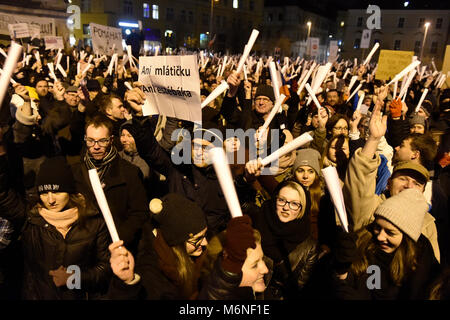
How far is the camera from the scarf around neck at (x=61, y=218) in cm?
212

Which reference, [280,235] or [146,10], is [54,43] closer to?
[280,235]

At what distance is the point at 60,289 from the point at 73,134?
2.14 metres

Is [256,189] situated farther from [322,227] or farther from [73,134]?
[73,134]

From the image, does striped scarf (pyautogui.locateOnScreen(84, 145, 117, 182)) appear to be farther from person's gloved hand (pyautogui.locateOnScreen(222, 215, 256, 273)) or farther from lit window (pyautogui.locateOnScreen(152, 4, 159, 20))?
lit window (pyautogui.locateOnScreen(152, 4, 159, 20))

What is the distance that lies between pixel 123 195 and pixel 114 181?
14 cm

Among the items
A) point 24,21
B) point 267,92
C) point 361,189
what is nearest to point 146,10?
point 24,21

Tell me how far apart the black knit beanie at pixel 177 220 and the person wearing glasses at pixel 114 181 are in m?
0.72

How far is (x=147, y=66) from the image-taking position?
3008 mm

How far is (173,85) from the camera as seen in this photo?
2.73m

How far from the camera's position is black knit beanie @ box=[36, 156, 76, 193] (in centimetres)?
215

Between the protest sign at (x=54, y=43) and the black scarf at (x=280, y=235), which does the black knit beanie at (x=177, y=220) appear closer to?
the black scarf at (x=280, y=235)

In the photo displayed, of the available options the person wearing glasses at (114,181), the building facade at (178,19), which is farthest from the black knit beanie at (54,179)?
the building facade at (178,19)

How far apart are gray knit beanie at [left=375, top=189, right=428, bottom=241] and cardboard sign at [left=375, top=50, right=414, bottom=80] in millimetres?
5970
